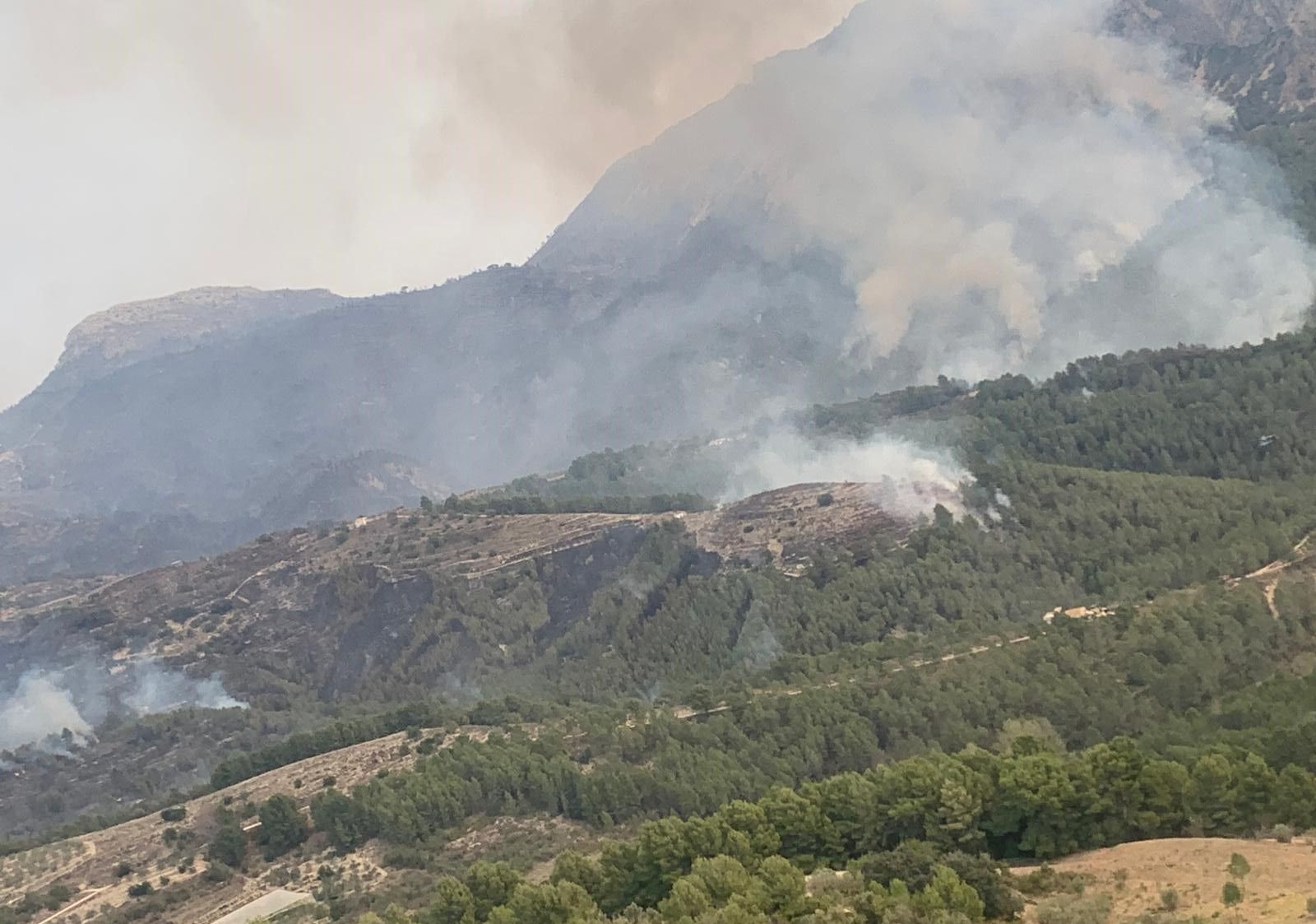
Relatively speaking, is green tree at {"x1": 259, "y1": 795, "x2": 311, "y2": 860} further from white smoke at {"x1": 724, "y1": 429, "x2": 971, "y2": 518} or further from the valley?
white smoke at {"x1": 724, "y1": 429, "x2": 971, "y2": 518}

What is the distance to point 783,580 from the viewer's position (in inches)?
5492

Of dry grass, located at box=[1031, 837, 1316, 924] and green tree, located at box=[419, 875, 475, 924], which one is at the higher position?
green tree, located at box=[419, 875, 475, 924]

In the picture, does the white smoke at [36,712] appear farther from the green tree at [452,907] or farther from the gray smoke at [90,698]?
the green tree at [452,907]

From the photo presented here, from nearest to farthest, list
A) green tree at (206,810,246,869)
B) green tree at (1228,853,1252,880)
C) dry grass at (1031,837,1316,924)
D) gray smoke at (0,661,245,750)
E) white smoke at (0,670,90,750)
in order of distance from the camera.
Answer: dry grass at (1031,837,1316,924)
green tree at (1228,853,1252,880)
green tree at (206,810,246,869)
gray smoke at (0,661,245,750)
white smoke at (0,670,90,750)

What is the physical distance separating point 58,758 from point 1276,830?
140 metres

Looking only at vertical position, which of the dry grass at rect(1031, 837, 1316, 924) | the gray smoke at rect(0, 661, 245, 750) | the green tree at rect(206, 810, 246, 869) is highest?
the gray smoke at rect(0, 661, 245, 750)

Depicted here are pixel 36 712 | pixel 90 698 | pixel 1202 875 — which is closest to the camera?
pixel 1202 875

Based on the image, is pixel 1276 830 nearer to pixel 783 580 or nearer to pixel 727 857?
pixel 727 857

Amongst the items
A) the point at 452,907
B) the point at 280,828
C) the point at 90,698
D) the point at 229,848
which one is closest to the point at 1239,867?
the point at 452,907

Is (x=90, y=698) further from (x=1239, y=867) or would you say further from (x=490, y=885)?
(x=1239, y=867)

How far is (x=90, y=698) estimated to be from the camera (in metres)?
181

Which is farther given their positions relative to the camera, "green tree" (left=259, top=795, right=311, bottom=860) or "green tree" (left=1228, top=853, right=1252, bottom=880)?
"green tree" (left=259, top=795, right=311, bottom=860)

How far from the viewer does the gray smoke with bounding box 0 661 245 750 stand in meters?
173

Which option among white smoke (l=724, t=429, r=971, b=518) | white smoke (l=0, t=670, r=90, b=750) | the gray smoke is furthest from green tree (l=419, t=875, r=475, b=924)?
white smoke (l=0, t=670, r=90, b=750)
